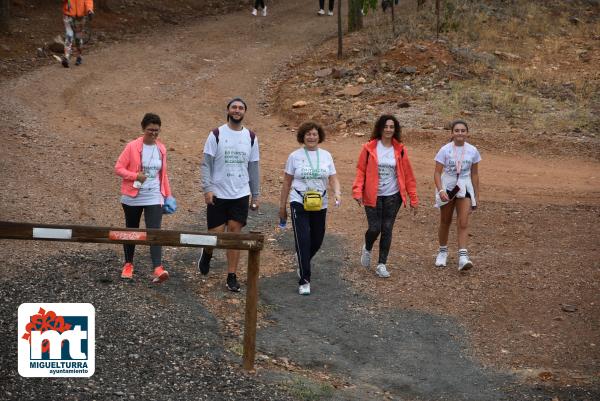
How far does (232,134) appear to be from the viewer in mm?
9094

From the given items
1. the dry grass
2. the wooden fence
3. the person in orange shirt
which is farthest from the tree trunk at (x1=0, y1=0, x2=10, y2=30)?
the wooden fence

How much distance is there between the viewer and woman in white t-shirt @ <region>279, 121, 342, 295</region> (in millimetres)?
9289

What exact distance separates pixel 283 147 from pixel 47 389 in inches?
430

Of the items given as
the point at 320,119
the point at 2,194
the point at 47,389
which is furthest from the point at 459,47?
the point at 47,389

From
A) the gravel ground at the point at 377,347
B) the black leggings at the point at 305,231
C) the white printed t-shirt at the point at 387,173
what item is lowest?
the gravel ground at the point at 377,347

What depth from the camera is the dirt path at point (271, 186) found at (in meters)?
8.91

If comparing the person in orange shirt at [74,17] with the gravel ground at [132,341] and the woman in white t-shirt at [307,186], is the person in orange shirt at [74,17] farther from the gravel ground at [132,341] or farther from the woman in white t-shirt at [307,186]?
the woman in white t-shirt at [307,186]

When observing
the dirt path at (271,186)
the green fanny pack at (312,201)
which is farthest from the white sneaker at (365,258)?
the green fanny pack at (312,201)

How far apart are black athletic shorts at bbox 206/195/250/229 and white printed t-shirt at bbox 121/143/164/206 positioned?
0.53m

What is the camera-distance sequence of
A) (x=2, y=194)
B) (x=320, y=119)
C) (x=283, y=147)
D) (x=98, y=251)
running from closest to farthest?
(x=98, y=251) → (x=2, y=194) → (x=283, y=147) → (x=320, y=119)

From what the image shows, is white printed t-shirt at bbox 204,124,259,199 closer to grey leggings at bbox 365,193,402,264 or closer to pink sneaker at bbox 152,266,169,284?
pink sneaker at bbox 152,266,169,284

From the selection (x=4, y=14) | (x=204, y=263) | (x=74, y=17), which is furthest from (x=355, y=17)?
(x=204, y=263)

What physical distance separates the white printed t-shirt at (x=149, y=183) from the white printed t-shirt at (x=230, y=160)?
510 millimetres

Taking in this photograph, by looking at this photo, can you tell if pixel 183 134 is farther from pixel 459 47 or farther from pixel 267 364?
pixel 267 364
